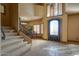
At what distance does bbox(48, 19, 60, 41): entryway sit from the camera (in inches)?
92.9

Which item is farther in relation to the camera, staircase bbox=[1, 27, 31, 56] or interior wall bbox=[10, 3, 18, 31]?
interior wall bbox=[10, 3, 18, 31]

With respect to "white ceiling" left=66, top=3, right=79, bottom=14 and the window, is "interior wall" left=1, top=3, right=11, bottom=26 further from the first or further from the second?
"white ceiling" left=66, top=3, right=79, bottom=14

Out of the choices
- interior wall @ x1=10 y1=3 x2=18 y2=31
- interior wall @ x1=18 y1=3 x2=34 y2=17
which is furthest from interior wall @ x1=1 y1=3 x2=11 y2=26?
interior wall @ x1=18 y1=3 x2=34 y2=17

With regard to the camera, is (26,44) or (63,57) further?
(26,44)

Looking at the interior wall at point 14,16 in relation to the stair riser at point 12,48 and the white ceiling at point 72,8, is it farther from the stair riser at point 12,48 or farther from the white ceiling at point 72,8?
the white ceiling at point 72,8

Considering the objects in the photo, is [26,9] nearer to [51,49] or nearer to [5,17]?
[5,17]

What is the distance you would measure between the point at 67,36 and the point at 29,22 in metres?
0.60

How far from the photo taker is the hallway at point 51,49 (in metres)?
2.27

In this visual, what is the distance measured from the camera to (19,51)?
2.28 m

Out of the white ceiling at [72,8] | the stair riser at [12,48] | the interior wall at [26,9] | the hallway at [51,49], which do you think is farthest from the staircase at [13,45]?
the white ceiling at [72,8]

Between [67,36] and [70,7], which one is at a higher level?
[70,7]

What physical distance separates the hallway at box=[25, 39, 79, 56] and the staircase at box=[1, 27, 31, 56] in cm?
10

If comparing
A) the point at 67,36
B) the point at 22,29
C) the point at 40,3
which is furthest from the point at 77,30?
the point at 22,29

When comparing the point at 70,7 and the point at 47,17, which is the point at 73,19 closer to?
the point at 70,7
